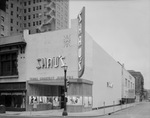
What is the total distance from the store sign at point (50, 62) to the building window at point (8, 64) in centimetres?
448

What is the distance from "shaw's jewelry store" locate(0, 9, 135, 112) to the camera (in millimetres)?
35156

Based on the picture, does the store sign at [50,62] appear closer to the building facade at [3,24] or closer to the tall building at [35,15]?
the building facade at [3,24]

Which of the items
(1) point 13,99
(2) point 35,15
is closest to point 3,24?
(2) point 35,15

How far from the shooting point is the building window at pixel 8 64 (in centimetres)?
4006

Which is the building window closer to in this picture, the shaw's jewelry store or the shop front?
the shaw's jewelry store

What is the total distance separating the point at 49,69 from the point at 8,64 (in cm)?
772

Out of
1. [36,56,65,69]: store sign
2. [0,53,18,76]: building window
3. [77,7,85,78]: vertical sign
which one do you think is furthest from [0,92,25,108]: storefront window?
[77,7,85,78]: vertical sign

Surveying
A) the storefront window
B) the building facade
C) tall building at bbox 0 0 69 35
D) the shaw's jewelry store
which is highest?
tall building at bbox 0 0 69 35

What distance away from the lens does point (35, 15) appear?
104 metres

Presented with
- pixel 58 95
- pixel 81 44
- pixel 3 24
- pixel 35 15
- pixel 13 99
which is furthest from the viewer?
pixel 35 15

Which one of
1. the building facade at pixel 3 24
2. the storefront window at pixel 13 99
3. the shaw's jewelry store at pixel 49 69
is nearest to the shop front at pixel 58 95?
the shaw's jewelry store at pixel 49 69

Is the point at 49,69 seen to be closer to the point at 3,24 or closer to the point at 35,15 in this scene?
the point at 3,24

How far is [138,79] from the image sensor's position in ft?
515

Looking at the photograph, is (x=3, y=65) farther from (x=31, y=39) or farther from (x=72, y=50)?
(x=72, y=50)
